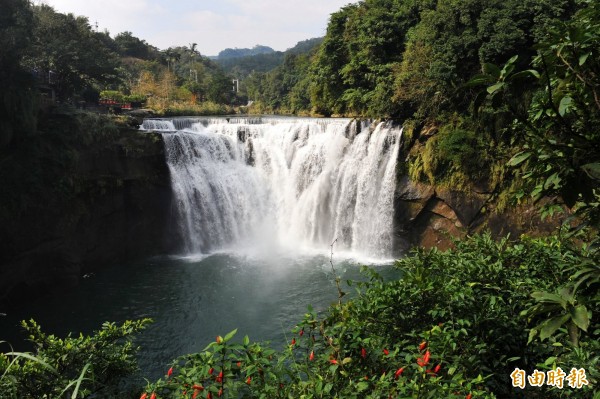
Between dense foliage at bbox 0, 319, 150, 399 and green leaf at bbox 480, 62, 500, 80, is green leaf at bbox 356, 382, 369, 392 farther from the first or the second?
dense foliage at bbox 0, 319, 150, 399

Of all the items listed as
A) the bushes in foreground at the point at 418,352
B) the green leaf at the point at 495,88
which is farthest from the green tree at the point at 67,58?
the green leaf at the point at 495,88

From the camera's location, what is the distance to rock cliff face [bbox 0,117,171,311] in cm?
1356

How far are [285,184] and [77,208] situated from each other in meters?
8.65

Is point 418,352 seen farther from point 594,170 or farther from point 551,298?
point 594,170

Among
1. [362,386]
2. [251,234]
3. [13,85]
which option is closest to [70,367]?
[362,386]

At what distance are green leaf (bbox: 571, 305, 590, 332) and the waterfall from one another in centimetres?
1515

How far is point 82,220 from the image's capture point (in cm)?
1576

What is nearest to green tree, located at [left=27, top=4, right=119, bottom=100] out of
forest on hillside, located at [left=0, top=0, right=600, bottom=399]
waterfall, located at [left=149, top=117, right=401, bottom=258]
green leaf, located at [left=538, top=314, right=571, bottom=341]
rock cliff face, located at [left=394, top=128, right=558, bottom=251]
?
waterfall, located at [left=149, top=117, right=401, bottom=258]

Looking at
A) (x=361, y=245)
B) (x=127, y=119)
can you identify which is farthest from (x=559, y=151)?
(x=127, y=119)

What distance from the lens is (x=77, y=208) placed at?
15359mm

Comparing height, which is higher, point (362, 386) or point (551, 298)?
point (551, 298)

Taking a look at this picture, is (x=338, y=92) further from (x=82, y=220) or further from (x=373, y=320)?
(x=373, y=320)

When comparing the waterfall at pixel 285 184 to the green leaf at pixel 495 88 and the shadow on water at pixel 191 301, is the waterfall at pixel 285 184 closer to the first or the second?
the shadow on water at pixel 191 301

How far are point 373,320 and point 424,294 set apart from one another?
0.64 m
